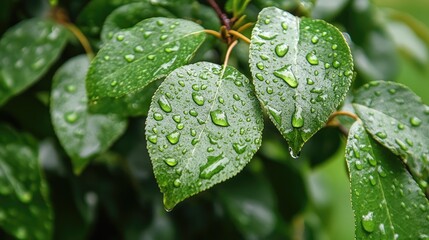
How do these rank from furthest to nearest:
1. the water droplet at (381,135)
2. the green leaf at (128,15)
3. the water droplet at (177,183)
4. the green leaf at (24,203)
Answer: the green leaf at (24,203) → the green leaf at (128,15) → the water droplet at (381,135) → the water droplet at (177,183)

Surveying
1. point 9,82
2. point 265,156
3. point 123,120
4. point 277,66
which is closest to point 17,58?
point 9,82

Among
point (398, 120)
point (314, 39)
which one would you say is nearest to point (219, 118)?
point (314, 39)

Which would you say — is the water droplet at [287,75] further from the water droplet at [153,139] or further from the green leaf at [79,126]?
the green leaf at [79,126]

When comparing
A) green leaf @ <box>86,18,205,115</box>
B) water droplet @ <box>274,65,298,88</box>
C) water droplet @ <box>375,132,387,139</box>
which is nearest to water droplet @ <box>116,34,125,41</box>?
green leaf @ <box>86,18,205,115</box>

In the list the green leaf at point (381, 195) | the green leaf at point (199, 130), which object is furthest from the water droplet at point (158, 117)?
the green leaf at point (381, 195)

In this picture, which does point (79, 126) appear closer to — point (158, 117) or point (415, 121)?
point (158, 117)

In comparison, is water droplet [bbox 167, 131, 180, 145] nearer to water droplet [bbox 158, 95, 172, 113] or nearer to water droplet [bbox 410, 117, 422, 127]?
water droplet [bbox 158, 95, 172, 113]

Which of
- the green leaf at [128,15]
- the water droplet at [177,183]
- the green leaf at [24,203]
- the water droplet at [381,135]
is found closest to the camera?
the water droplet at [177,183]

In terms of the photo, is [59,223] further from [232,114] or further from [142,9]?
[232,114]
